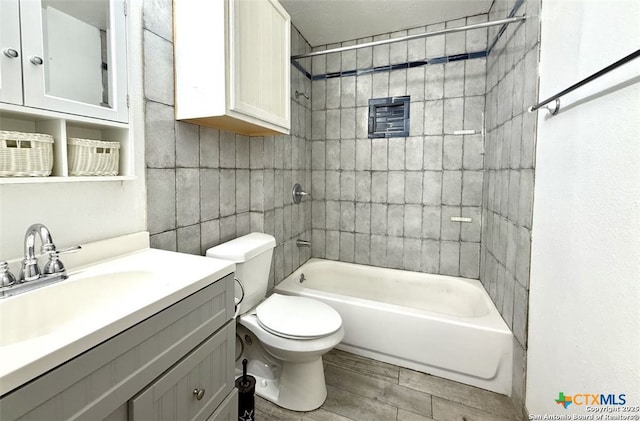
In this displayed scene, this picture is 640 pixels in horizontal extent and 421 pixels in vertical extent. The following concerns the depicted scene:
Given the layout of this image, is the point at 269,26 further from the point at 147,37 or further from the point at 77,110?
the point at 77,110

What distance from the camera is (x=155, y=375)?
80 centimetres

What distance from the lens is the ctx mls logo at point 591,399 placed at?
83 cm

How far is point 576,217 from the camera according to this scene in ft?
3.43

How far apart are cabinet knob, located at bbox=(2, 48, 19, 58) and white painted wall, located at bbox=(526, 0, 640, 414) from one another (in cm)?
167

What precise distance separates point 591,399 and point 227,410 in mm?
1260

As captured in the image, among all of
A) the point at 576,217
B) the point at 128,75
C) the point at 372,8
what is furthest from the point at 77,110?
the point at 372,8

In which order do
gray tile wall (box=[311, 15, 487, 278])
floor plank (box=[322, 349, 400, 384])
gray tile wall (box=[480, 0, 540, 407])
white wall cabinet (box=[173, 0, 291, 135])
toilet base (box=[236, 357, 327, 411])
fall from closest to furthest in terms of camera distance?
white wall cabinet (box=[173, 0, 291, 135]) → gray tile wall (box=[480, 0, 540, 407]) → toilet base (box=[236, 357, 327, 411]) → floor plank (box=[322, 349, 400, 384]) → gray tile wall (box=[311, 15, 487, 278])

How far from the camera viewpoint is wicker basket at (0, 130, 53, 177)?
0.80 metres

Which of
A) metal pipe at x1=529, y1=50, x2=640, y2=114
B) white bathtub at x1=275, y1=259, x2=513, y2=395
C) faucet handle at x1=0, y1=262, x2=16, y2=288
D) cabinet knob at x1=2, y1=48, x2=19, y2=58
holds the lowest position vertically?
white bathtub at x1=275, y1=259, x2=513, y2=395

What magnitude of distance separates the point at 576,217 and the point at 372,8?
190 cm

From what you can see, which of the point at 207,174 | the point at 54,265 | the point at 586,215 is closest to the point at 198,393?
the point at 54,265

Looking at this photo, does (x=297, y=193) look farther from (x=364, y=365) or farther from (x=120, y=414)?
(x=120, y=414)

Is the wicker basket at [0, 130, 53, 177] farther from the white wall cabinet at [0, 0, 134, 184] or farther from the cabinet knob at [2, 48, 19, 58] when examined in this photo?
the cabinet knob at [2, 48, 19, 58]

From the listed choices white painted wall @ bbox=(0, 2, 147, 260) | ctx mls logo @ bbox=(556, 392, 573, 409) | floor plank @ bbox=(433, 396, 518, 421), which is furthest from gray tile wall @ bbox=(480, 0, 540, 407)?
white painted wall @ bbox=(0, 2, 147, 260)
